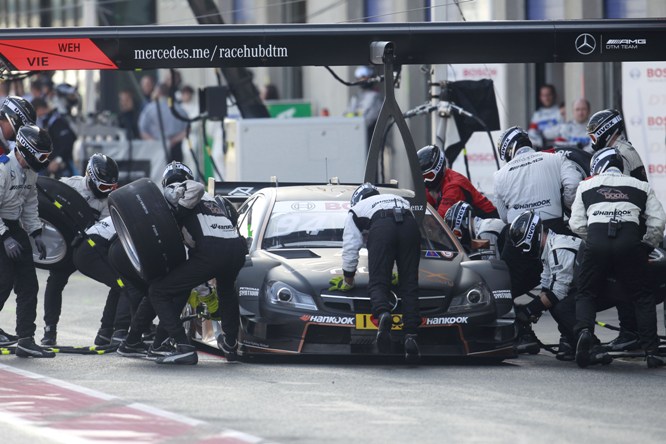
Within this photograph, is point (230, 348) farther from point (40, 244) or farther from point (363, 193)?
point (40, 244)

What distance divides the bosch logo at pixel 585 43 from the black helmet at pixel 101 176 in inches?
165

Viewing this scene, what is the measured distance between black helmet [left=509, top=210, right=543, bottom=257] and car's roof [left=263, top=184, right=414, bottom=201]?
1.01 m

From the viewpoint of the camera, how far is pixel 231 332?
40.2 feet

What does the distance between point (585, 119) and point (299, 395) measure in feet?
39.0

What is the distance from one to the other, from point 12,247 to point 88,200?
1275 mm

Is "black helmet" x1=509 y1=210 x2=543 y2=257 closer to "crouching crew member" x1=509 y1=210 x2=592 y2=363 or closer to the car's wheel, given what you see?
"crouching crew member" x1=509 y1=210 x2=592 y2=363

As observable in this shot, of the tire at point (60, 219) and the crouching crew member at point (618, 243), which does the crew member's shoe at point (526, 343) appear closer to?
the crouching crew member at point (618, 243)

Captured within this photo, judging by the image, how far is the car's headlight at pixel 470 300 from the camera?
11961 millimetres

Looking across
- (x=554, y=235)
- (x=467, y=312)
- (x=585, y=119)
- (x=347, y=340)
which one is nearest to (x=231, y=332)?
(x=347, y=340)

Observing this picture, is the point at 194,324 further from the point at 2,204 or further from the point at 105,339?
the point at 2,204

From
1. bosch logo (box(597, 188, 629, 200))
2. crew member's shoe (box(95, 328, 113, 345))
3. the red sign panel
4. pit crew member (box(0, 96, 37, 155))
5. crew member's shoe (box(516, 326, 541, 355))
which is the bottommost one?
crew member's shoe (box(516, 326, 541, 355))

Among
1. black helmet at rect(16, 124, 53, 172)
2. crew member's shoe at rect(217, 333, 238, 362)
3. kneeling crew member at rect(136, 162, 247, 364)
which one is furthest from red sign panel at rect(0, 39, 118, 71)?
crew member's shoe at rect(217, 333, 238, 362)

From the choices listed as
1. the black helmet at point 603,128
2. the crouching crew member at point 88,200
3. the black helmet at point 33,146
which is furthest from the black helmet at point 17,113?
the black helmet at point 603,128

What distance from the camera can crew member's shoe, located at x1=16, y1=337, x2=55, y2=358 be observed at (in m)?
12.6
